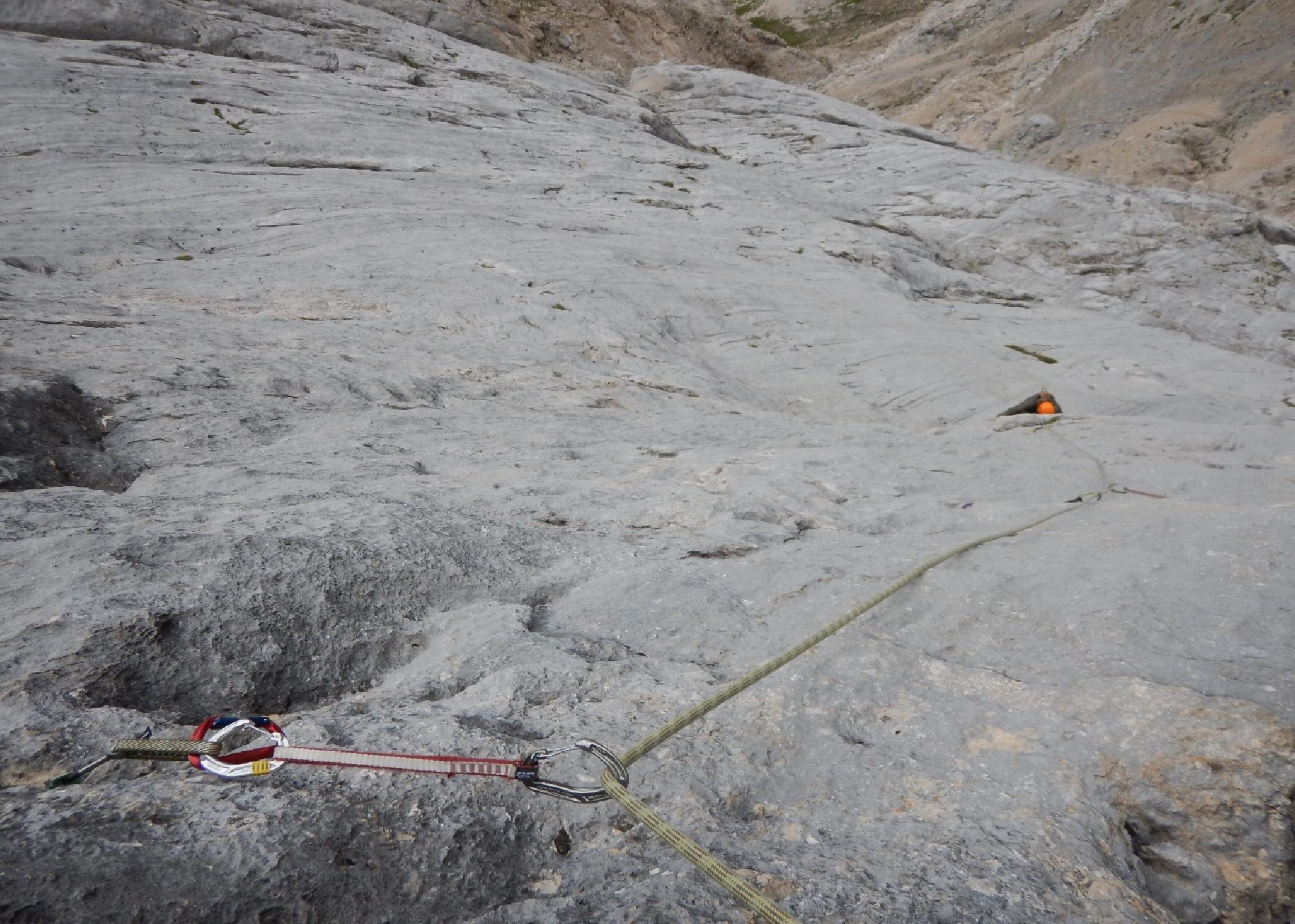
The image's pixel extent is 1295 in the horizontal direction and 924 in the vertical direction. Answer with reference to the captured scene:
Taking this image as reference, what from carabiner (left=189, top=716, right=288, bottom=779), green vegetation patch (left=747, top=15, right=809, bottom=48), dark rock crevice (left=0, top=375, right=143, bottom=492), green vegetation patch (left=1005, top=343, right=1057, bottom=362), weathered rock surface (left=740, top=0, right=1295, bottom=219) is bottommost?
dark rock crevice (left=0, top=375, right=143, bottom=492)

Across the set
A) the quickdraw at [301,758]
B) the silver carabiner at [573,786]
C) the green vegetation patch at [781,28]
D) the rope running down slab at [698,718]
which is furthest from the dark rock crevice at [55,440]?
the green vegetation patch at [781,28]

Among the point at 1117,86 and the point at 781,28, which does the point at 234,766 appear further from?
the point at 781,28

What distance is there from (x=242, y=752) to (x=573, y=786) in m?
1.12

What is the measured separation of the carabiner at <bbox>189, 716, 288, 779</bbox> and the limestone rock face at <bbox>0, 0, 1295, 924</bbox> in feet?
0.14

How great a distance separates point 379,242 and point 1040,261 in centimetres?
1582

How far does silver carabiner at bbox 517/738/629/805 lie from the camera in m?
2.55

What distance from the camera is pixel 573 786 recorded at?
2.64m

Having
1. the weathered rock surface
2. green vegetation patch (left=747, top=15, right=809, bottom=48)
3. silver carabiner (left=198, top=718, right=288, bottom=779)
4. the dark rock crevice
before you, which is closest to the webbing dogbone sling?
silver carabiner (left=198, top=718, right=288, bottom=779)

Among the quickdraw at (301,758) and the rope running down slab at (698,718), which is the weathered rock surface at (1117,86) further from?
the quickdraw at (301,758)

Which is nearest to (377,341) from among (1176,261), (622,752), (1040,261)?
(622,752)

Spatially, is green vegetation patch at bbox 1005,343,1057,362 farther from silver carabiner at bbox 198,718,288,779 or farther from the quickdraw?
silver carabiner at bbox 198,718,288,779

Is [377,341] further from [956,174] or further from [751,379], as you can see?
[956,174]

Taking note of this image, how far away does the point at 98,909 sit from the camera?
73.0 inches

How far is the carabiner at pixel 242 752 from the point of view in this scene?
242cm
